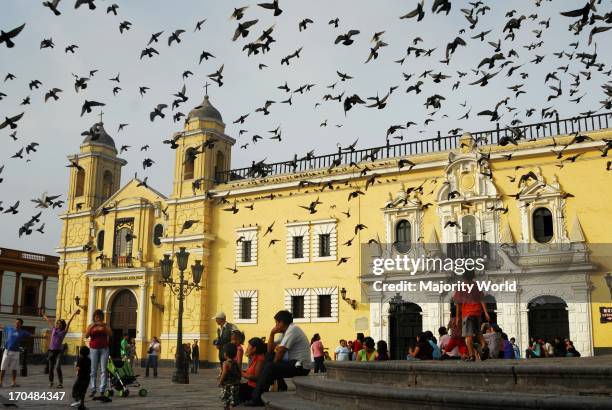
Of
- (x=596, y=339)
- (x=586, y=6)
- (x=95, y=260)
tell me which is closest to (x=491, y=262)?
(x=596, y=339)

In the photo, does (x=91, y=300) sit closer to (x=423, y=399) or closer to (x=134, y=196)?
(x=134, y=196)

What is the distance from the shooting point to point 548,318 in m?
21.2

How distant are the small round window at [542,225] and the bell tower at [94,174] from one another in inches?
832

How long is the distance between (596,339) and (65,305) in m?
24.1

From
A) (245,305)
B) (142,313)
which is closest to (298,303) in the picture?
(245,305)

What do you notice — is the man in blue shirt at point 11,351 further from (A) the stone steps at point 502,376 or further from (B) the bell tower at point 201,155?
(B) the bell tower at point 201,155

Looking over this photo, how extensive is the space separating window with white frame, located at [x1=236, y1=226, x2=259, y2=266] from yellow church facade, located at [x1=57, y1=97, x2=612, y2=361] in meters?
0.06

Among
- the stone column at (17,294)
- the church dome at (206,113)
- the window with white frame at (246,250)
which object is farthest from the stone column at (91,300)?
the stone column at (17,294)

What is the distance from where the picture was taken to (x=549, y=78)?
1055 centimetres

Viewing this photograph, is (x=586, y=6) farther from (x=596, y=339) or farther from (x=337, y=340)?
(x=337, y=340)

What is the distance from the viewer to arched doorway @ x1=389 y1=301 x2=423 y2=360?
23.3 meters

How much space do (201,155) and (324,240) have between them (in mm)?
7427

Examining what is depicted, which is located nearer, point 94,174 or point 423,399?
point 423,399

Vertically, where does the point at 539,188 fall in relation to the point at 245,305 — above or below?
above
